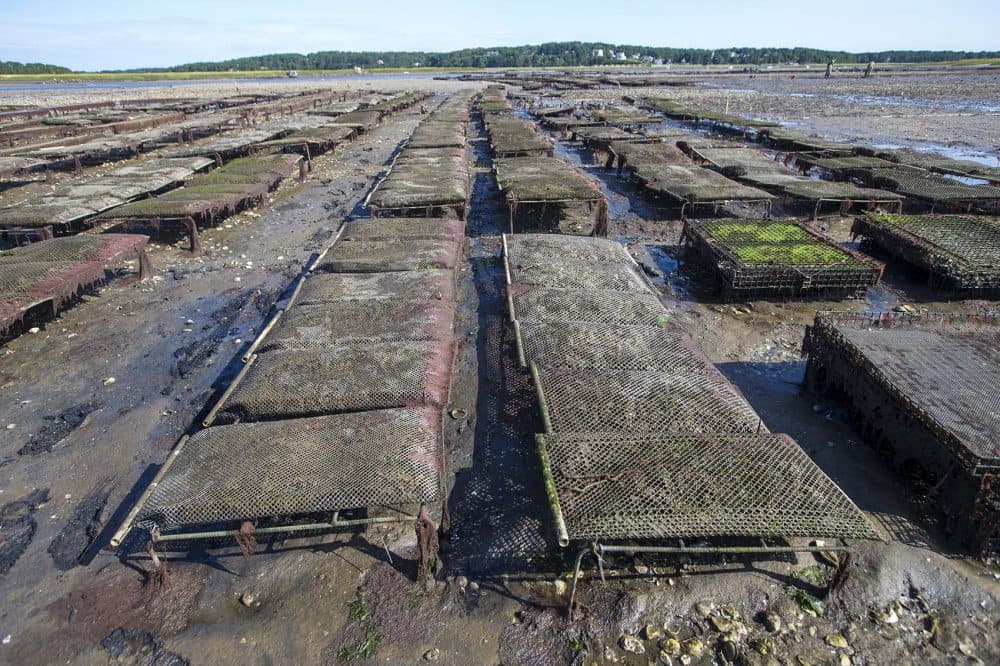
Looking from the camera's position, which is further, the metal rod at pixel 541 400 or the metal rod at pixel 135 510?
the metal rod at pixel 541 400

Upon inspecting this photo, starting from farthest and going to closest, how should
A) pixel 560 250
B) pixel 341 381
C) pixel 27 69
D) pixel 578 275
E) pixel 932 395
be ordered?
pixel 27 69 → pixel 560 250 → pixel 578 275 → pixel 341 381 → pixel 932 395

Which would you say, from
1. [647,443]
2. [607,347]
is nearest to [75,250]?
[607,347]

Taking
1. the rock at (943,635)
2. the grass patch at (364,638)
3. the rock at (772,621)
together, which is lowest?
the rock at (943,635)

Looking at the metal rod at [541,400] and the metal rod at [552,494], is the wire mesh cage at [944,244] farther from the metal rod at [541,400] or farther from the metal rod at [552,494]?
the metal rod at [552,494]

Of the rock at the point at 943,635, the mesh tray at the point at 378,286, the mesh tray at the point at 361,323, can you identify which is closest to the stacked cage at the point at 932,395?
the rock at the point at 943,635

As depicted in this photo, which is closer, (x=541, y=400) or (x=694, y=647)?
(x=694, y=647)

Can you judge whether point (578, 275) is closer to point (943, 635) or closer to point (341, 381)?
point (341, 381)
